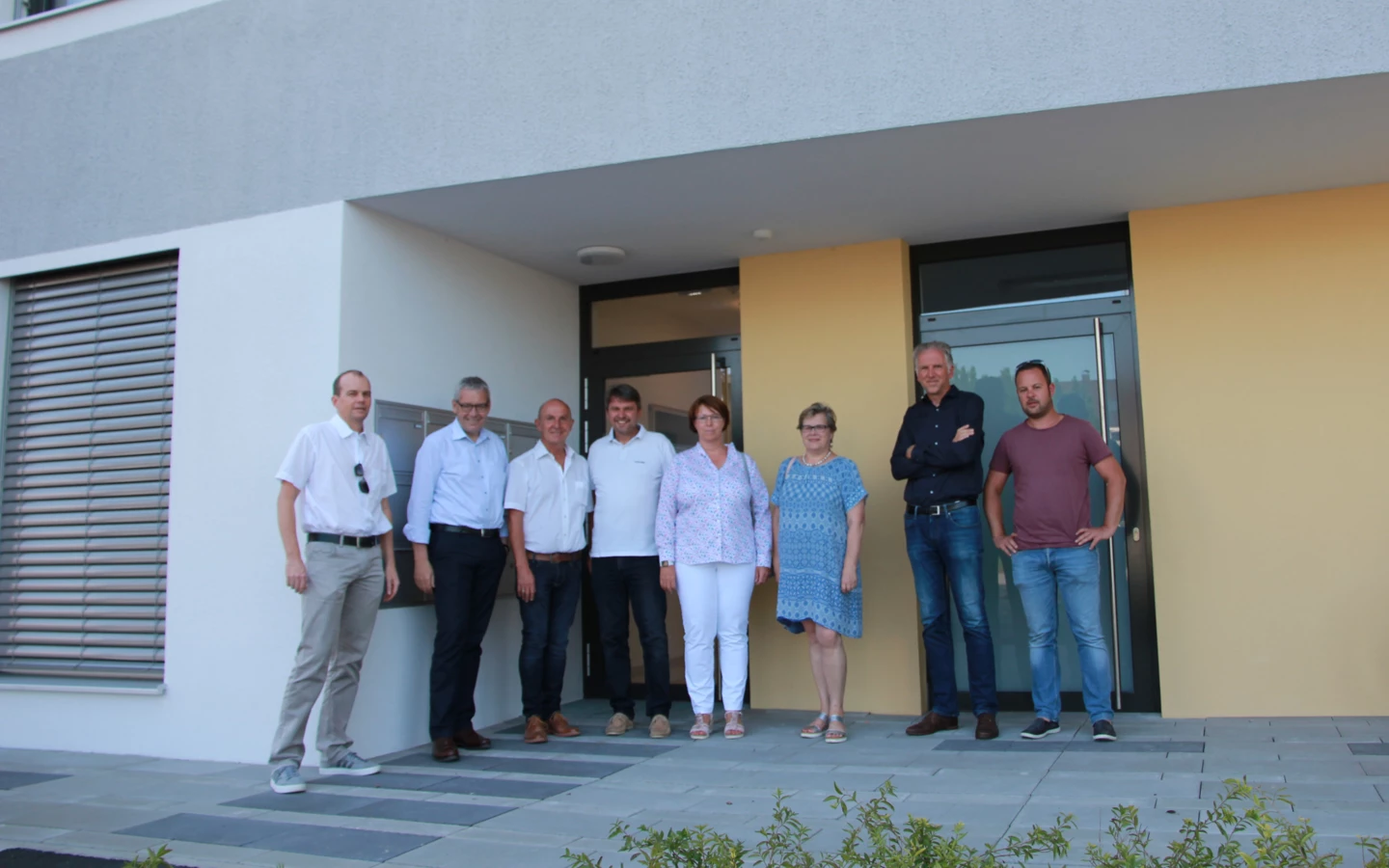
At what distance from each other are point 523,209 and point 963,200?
2163 mm

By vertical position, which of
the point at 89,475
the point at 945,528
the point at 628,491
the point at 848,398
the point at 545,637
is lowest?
the point at 545,637

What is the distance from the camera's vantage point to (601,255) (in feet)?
20.2

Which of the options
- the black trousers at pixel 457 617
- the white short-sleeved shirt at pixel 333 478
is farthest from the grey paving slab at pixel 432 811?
the white short-sleeved shirt at pixel 333 478

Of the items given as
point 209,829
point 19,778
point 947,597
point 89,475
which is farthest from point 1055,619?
point 89,475

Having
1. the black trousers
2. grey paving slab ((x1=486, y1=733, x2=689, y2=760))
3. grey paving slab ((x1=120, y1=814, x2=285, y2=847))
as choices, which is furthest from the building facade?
grey paving slab ((x1=120, y1=814, x2=285, y2=847))

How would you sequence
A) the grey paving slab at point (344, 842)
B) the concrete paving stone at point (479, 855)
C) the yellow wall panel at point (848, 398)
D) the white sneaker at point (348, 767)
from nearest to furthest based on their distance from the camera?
1. the concrete paving stone at point (479, 855)
2. the grey paving slab at point (344, 842)
3. the white sneaker at point (348, 767)
4. the yellow wall panel at point (848, 398)

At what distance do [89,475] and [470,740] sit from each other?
2519 mm

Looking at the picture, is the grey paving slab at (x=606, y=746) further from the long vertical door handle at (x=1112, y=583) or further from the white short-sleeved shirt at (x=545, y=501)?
the long vertical door handle at (x=1112, y=583)

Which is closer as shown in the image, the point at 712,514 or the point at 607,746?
the point at 607,746

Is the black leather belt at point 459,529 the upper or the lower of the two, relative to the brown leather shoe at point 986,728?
upper

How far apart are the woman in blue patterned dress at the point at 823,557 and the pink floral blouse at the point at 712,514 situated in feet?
0.63

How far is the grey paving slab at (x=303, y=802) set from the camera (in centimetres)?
411

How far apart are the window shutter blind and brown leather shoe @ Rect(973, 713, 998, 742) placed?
3946 mm

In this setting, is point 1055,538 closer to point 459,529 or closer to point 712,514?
point 712,514
